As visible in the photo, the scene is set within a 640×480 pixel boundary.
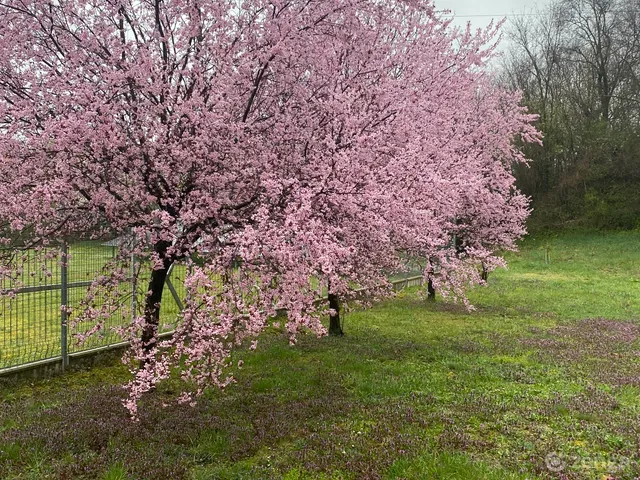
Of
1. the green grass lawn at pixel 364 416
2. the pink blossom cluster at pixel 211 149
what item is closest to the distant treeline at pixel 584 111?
the green grass lawn at pixel 364 416

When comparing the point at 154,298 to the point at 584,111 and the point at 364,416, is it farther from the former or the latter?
the point at 584,111

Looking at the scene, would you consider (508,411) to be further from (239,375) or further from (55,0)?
(55,0)

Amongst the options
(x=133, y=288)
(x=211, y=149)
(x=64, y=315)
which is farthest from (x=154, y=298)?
(x=211, y=149)

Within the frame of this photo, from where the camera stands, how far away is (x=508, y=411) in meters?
5.43

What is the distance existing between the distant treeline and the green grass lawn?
944 inches

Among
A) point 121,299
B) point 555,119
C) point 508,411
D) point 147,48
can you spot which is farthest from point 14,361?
point 555,119

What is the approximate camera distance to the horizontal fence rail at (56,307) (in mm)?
5727

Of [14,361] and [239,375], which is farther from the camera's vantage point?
[239,375]

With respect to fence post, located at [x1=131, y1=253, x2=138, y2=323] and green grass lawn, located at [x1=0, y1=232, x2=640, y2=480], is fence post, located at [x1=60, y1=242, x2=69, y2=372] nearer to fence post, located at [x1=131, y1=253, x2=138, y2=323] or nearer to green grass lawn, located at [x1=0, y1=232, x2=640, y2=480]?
green grass lawn, located at [x1=0, y1=232, x2=640, y2=480]

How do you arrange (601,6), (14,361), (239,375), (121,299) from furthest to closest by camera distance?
1. (601,6)
2. (239,375)
3. (14,361)
4. (121,299)

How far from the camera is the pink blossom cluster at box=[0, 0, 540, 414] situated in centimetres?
439

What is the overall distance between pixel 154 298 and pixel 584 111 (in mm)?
33227

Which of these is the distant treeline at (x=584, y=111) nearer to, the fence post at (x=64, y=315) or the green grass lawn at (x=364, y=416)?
the green grass lawn at (x=364, y=416)

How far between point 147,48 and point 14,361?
419 cm
